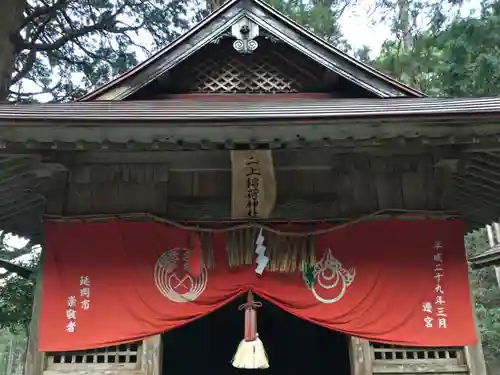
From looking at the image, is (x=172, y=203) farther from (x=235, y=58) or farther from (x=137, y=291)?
(x=235, y=58)

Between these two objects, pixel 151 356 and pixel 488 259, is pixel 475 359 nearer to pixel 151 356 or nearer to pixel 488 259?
pixel 151 356

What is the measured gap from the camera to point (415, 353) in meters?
4.98

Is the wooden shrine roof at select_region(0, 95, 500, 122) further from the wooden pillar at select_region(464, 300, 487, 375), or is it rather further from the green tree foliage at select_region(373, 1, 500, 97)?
the green tree foliage at select_region(373, 1, 500, 97)

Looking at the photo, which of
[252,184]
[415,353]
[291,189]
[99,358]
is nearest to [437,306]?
[415,353]

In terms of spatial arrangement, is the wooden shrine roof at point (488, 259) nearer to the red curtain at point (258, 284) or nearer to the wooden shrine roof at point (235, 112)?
the red curtain at point (258, 284)

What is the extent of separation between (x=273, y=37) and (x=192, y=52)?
3.51 feet

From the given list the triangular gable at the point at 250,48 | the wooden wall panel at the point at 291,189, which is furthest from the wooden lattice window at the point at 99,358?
the triangular gable at the point at 250,48

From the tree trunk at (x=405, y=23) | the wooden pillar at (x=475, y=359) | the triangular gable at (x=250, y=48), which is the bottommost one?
the wooden pillar at (x=475, y=359)

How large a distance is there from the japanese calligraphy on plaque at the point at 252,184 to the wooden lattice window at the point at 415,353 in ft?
5.74

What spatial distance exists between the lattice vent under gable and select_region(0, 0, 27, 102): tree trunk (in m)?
5.43

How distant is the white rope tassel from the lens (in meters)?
4.42

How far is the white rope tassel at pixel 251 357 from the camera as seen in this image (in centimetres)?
442

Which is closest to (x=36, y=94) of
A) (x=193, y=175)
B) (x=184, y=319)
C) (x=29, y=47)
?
(x=29, y=47)

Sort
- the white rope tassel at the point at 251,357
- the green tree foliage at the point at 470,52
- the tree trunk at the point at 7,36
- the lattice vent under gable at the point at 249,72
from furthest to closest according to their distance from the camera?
the green tree foliage at the point at 470,52, the tree trunk at the point at 7,36, the lattice vent under gable at the point at 249,72, the white rope tassel at the point at 251,357
